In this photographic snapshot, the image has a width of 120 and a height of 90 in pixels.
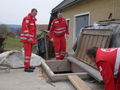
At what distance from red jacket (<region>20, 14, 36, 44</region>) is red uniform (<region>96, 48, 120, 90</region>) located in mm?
3879

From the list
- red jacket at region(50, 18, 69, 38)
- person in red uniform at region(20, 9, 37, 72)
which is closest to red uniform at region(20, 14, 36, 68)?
person in red uniform at region(20, 9, 37, 72)

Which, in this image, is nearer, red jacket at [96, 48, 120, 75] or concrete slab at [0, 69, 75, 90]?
red jacket at [96, 48, 120, 75]

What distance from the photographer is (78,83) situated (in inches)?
209

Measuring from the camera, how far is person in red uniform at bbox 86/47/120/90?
345 cm

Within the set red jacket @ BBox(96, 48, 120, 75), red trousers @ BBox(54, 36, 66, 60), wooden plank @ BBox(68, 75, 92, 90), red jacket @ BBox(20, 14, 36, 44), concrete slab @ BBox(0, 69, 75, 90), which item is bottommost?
concrete slab @ BBox(0, 69, 75, 90)

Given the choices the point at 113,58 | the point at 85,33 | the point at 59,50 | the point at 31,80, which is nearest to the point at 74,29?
the point at 59,50

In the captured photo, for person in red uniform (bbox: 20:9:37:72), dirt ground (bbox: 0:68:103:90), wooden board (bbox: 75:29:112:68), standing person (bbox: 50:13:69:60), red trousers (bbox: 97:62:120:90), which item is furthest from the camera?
standing person (bbox: 50:13:69:60)

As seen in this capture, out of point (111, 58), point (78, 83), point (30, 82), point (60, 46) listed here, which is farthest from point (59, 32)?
point (111, 58)

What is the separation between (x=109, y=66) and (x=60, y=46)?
571cm

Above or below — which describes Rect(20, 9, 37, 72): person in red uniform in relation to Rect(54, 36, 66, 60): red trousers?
above

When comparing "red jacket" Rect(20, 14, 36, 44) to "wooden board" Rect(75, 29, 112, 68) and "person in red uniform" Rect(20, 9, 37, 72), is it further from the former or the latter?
"wooden board" Rect(75, 29, 112, 68)

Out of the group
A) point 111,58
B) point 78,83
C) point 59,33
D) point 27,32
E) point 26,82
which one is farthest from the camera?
point 59,33

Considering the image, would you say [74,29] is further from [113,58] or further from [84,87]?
[113,58]

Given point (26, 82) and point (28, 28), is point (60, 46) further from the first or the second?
point (26, 82)
